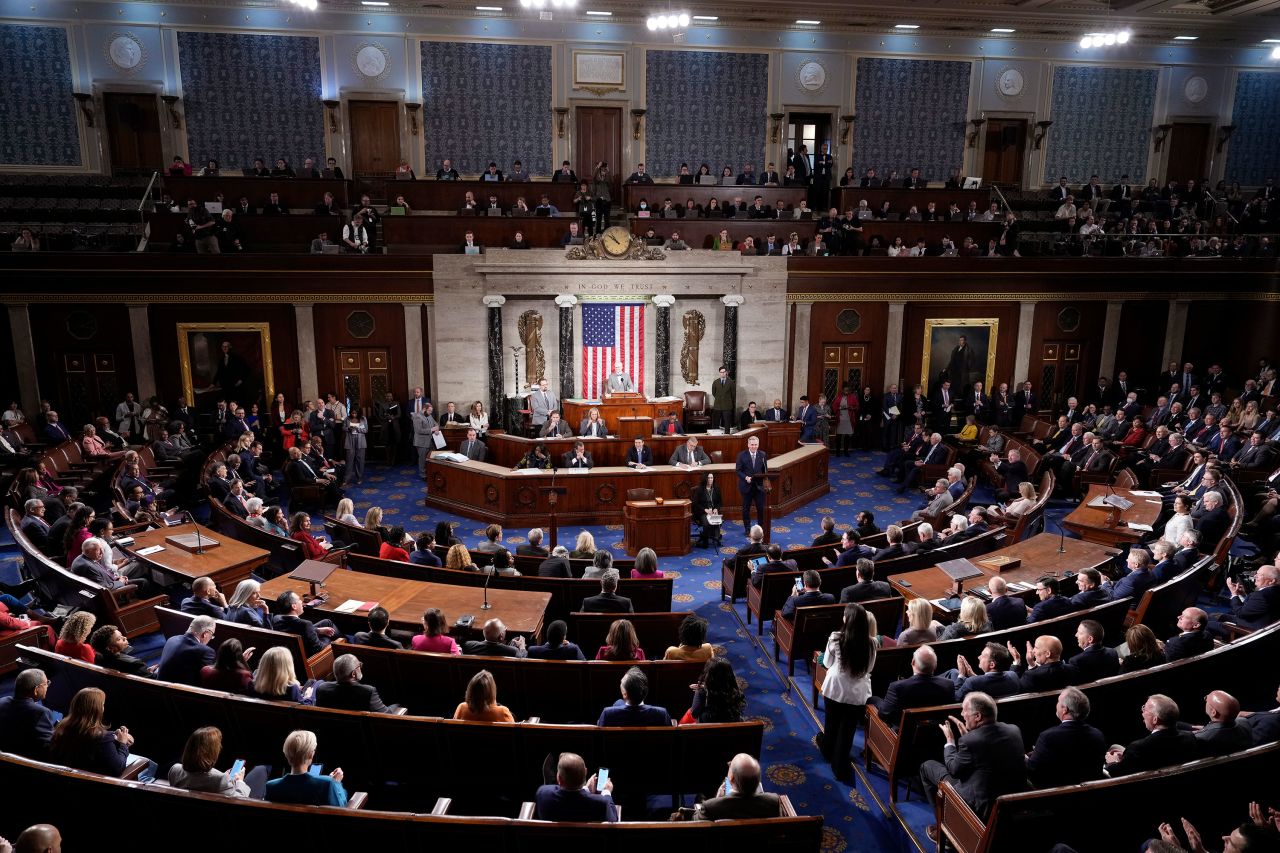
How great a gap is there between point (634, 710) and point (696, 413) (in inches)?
456

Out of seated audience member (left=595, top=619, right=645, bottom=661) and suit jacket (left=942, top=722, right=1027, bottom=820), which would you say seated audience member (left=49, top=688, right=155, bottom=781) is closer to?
seated audience member (left=595, top=619, right=645, bottom=661)

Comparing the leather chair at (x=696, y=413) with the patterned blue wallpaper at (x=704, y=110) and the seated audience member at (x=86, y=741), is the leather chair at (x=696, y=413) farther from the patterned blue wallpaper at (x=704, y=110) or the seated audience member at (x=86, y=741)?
the seated audience member at (x=86, y=741)

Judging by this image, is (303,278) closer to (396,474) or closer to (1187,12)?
(396,474)

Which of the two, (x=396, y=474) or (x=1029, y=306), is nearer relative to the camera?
(x=396, y=474)

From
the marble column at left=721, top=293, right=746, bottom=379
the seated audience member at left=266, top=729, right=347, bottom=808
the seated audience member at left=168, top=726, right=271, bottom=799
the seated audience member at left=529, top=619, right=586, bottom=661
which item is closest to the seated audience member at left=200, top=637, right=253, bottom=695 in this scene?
the seated audience member at left=168, top=726, right=271, bottom=799

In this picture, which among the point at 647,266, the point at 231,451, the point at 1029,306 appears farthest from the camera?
the point at 1029,306

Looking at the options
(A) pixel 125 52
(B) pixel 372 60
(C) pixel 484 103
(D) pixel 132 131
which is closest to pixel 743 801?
(C) pixel 484 103

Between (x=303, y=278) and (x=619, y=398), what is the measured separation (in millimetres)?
6460

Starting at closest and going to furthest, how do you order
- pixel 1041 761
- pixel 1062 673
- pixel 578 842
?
pixel 578 842 < pixel 1041 761 < pixel 1062 673

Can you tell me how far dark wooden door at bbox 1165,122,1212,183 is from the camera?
22.2 meters

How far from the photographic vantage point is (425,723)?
16.8 ft

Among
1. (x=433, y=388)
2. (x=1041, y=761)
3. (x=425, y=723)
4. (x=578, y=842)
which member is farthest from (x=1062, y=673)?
(x=433, y=388)

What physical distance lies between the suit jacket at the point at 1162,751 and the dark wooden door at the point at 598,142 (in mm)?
17470

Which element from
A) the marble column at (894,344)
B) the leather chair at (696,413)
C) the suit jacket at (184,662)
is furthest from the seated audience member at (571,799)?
the marble column at (894,344)
